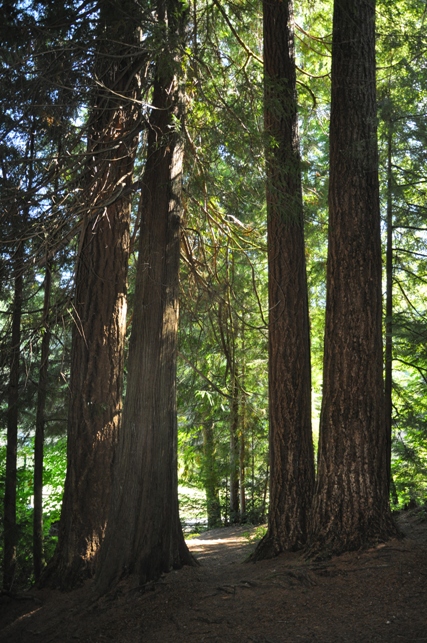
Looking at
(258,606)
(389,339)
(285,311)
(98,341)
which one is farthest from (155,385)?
(389,339)

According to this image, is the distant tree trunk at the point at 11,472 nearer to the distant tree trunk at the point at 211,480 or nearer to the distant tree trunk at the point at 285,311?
the distant tree trunk at the point at 285,311

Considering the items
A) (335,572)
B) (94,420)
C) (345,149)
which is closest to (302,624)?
(335,572)

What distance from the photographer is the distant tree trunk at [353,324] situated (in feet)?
20.9

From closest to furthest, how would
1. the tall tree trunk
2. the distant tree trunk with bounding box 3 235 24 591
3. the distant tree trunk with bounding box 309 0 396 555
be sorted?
the distant tree trunk with bounding box 309 0 396 555, the distant tree trunk with bounding box 3 235 24 591, the tall tree trunk

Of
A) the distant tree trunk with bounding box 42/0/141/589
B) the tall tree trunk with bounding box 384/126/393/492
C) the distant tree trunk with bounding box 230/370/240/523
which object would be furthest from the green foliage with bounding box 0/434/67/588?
the tall tree trunk with bounding box 384/126/393/492

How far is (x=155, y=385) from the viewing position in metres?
7.18

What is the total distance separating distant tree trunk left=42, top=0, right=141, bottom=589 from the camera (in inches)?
298

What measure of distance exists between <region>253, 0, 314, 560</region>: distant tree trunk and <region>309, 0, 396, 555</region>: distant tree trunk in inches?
21.9

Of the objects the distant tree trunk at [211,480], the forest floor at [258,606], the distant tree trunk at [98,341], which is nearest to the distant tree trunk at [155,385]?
the forest floor at [258,606]

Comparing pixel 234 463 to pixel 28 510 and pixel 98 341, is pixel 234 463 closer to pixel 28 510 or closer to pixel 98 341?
pixel 28 510

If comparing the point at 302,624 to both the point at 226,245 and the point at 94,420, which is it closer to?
the point at 94,420

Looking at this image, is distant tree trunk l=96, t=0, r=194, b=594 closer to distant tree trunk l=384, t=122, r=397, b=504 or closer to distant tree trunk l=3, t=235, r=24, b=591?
distant tree trunk l=3, t=235, r=24, b=591

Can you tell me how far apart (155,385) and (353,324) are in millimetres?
2458

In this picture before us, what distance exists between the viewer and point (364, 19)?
282 inches
